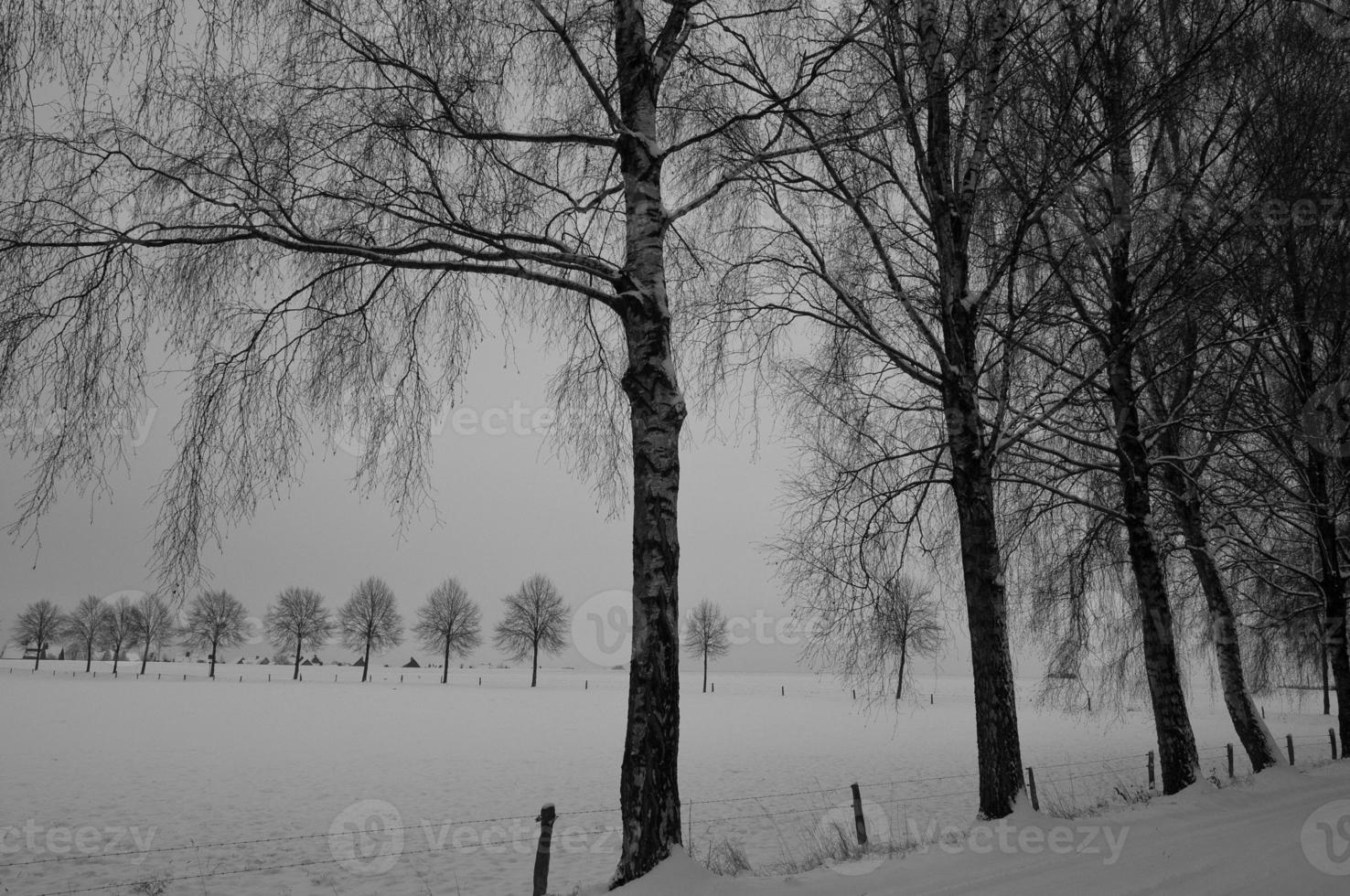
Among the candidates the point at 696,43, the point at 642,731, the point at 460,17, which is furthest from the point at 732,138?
the point at 642,731

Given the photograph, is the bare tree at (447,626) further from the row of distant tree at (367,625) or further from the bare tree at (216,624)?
the bare tree at (216,624)

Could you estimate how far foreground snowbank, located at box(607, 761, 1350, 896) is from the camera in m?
4.50

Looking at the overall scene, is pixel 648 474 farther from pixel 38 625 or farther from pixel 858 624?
pixel 38 625

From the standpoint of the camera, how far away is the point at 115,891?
844 centimetres

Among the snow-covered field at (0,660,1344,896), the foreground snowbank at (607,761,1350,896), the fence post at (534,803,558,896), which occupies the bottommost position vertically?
the snow-covered field at (0,660,1344,896)

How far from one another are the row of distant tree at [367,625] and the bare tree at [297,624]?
0.28ft

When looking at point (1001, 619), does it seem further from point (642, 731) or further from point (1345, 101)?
point (1345, 101)

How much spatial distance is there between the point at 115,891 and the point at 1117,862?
33.7 ft

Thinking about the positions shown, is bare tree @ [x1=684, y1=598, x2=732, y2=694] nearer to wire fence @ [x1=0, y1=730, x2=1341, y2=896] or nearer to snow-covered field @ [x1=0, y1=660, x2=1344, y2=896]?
snow-covered field @ [x1=0, y1=660, x2=1344, y2=896]

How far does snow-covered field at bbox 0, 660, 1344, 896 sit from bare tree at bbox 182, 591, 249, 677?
36.0m

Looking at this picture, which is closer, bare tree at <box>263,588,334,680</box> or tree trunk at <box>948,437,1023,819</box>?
tree trunk at <box>948,437,1023,819</box>

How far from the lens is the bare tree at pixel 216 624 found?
69688 mm

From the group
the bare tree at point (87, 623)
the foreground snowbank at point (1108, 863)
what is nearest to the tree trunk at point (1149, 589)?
the foreground snowbank at point (1108, 863)

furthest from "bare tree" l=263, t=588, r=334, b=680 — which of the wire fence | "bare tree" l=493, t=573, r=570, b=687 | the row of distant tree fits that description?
the wire fence
